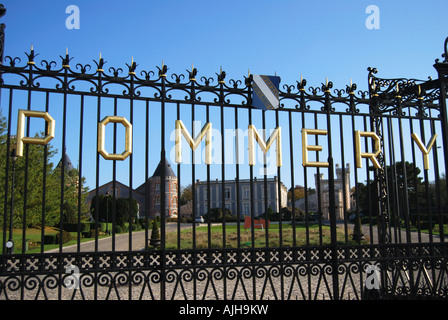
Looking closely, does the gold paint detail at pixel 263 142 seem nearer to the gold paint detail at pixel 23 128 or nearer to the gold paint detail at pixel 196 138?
the gold paint detail at pixel 196 138

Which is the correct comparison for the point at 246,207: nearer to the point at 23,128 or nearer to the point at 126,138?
the point at 126,138

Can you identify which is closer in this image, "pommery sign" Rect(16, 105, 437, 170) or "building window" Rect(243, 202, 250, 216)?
"pommery sign" Rect(16, 105, 437, 170)

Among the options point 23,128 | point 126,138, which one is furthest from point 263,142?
point 23,128

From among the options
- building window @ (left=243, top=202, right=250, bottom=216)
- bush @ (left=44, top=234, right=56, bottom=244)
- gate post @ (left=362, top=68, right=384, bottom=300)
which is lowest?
bush @ (left=44, top=234, right=56, bottom=244)

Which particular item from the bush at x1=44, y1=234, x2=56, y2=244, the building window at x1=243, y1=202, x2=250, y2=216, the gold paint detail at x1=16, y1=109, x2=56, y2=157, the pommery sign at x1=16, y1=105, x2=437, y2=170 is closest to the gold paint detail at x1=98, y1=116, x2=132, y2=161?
the pommery sign at x1=16, y1=105, x2=437, y2=170

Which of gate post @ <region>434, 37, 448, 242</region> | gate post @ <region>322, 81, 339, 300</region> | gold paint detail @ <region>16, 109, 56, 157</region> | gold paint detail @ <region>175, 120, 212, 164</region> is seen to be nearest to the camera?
gold paint detail @ <region>16, 109, 56, 157</region>

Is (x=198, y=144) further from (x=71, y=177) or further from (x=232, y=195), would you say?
(x=232, y=195)

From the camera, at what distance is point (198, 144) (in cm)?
548

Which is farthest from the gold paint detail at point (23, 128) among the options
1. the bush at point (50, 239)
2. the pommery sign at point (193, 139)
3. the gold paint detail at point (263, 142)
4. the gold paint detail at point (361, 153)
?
the bush at point (50, 239)

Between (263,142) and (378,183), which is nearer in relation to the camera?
(263,142)

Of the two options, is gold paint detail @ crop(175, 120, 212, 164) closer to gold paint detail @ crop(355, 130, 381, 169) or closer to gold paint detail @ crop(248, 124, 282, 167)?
gold paint detail @ crop(248, 124, 282, 167)

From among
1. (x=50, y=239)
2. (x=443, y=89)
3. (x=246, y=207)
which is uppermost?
(x=443, y=89)

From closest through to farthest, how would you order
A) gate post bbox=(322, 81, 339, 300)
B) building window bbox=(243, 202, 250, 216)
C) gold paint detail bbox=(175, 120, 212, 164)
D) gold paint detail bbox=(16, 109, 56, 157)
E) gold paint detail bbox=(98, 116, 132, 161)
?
gold paint detail bbox=(16, 109, 56, 157) → gold paint detail bbox=(98, 116, 132, 161) → gold paint detail bbox=(175, 120, 212, 164) → gate post bbox=(322, 81, 339, 300) → building window bbox=(243, 202, 250, 216)

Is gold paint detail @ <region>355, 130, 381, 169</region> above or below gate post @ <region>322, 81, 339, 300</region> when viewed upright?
above
